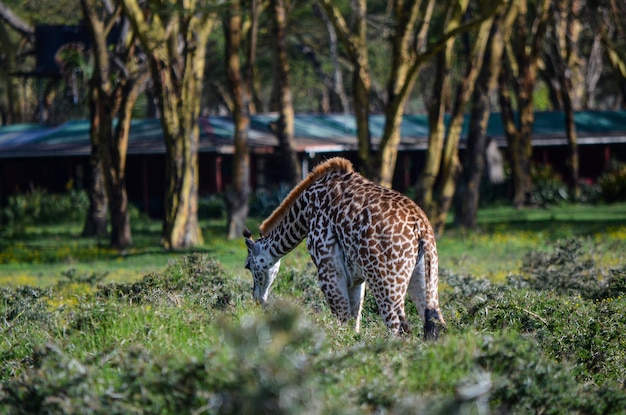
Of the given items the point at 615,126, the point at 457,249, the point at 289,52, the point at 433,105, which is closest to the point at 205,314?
the point at 457,249

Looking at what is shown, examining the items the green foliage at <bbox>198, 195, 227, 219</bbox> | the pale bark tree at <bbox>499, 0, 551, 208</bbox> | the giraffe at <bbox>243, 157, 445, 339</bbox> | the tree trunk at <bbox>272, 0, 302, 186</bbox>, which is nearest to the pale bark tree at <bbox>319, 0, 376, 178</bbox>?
the tree trunk at <bbox>272, 0, 302, 186</bbox>

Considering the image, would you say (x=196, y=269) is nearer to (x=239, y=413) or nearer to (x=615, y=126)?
(x=239, y=413)

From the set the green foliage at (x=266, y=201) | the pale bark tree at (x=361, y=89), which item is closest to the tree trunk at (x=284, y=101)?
the green foliage at (x=266, y=201)

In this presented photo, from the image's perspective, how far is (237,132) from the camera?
24.7 metres

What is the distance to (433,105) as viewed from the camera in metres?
23.1

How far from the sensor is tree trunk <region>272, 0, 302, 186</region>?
28406mm

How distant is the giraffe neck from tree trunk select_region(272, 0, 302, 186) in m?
17.9

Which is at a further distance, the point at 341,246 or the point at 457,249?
the point at 457,249

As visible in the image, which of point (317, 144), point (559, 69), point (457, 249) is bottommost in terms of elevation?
point (457, 249)

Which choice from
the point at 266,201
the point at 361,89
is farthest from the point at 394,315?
the point at 266,201

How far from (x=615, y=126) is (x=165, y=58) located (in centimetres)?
2380

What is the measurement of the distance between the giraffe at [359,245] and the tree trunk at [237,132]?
13.5 m

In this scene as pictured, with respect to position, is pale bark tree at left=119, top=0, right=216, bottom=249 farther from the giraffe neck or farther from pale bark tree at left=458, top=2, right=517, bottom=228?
the giraffe neck

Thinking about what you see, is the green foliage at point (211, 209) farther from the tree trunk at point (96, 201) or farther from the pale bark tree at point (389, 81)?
the pale bark tree at point (389, 81)
